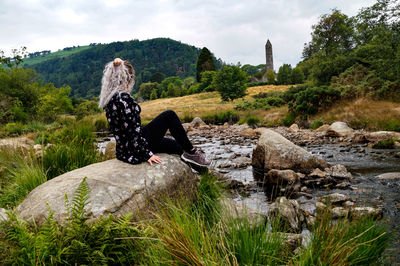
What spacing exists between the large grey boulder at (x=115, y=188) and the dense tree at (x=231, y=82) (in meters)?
35.6

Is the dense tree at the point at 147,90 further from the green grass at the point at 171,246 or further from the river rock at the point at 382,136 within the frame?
the green grass at the point at 171,246

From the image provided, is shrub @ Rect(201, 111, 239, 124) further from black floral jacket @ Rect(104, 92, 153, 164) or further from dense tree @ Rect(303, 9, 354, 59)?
dense tree @ Rect(303, 9, 354, 59)

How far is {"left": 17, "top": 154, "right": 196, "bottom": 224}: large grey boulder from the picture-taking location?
8.57ft

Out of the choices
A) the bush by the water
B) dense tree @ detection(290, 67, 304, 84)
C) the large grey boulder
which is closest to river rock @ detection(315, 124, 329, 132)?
the bush by the water

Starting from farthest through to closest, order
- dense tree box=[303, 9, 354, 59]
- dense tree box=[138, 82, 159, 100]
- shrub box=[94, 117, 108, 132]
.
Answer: dense tree box=[138, 82, 159, 100]
dense tree box=[303, 9, 354, 59]
shrub box=[94, 117, 108, 132]

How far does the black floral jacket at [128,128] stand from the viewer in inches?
138

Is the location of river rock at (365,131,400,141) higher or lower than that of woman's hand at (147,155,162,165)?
lower

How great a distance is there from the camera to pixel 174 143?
4121 mm

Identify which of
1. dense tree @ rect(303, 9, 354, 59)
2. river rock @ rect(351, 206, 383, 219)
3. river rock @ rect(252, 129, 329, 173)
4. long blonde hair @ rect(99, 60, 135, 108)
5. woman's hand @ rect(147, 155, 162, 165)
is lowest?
river rock @ rect(252, 129, 329, 173)

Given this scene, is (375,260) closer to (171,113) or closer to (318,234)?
(318,234)

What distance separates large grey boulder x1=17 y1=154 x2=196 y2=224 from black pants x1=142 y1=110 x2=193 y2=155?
30 cm

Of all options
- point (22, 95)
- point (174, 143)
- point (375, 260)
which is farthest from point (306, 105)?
point (22, 95)

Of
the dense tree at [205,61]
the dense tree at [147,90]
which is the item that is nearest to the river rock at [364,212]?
the dense tree at [205,61]

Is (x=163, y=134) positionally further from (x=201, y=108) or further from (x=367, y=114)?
(x=201, y=108)
